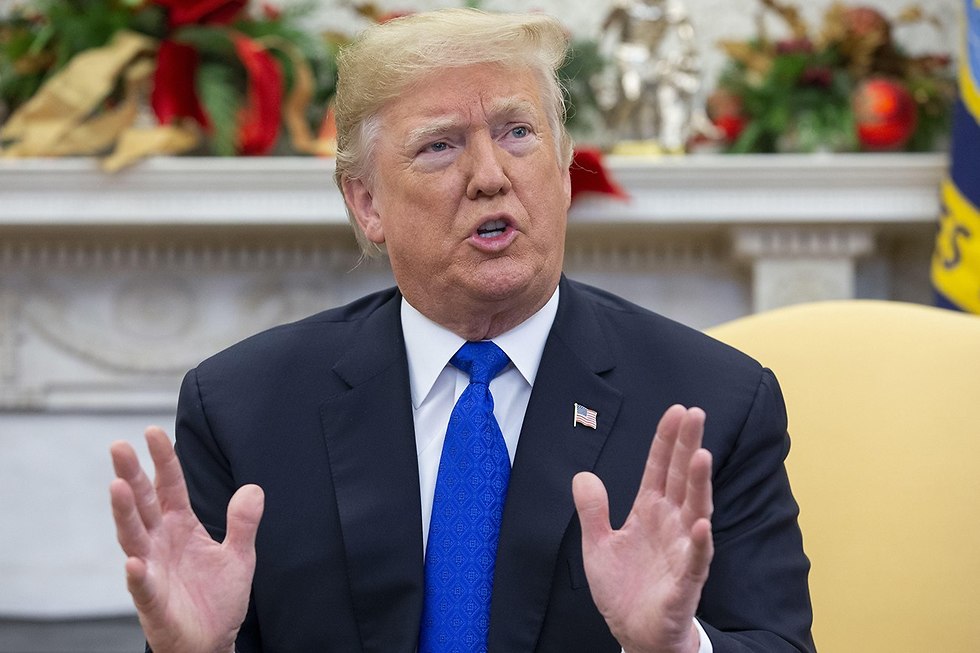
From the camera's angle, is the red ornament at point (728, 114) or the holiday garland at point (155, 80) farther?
the red ornament at point (728, 114)

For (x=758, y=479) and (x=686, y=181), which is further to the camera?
(x=686, y=181)

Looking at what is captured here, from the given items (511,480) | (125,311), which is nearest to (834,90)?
(125,311)

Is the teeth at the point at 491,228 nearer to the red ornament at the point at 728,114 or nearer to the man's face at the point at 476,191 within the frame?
the man's face at the point at 476,191

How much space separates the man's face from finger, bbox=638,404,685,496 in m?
0.33

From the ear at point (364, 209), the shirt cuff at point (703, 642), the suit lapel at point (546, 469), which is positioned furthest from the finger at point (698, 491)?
the ear at point (364, 209)

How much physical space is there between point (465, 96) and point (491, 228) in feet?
0.45

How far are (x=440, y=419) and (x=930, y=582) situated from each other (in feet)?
1.79

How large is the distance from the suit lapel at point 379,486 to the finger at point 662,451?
0.31 meters

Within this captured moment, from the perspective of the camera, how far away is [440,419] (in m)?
1.36


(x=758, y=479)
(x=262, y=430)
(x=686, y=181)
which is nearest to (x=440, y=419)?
(x=262, y=430)

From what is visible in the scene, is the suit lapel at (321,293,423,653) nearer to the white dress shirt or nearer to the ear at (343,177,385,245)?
the white dress shirt

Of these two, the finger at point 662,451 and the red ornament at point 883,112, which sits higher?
the finger at point 662,451

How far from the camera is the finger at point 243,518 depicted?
3.52ft

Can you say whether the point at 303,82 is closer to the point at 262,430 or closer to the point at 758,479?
the point at 262,430
